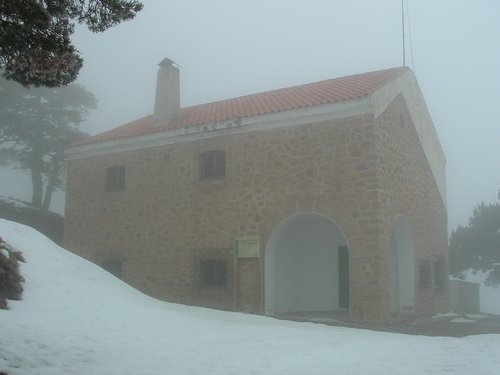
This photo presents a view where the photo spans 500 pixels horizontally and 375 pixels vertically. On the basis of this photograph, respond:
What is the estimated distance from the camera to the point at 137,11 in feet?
19.1

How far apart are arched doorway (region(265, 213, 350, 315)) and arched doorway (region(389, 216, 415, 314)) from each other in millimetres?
1371

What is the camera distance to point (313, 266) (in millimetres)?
15586

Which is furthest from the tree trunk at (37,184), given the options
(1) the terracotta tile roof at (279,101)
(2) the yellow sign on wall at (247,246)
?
(2) the yellow sign on wall at (247,246)

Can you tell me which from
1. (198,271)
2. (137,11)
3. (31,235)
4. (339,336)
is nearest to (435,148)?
(198,271)

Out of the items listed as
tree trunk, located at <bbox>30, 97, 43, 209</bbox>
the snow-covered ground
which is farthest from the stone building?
tree trunk, located at <bbox>30, 97, 43, 209</bbox>

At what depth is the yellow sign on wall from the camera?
1357 cm

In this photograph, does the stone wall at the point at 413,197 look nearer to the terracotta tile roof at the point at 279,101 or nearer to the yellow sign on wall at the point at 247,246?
the terracotta tile roof at the point at 279,101

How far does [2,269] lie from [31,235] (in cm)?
346

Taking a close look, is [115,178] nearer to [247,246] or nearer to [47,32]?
[247,246]

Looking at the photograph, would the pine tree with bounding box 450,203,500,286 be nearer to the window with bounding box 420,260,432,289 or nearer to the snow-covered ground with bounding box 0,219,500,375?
→ the window with bounding box 420,260,432,289

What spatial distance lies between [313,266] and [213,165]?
13.6 ft

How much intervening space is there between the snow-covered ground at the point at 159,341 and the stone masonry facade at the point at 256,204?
283cm

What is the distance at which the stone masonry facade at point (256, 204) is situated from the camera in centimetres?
1232

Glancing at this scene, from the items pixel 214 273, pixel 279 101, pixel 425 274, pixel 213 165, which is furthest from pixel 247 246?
pixel 425 274
